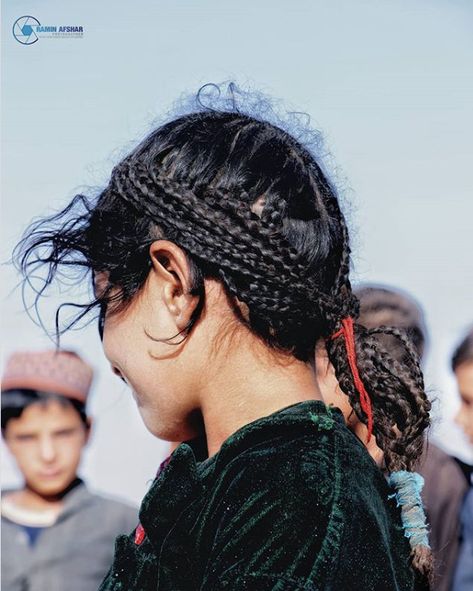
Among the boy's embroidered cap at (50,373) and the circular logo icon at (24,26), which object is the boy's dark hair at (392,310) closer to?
the boy's embroidered cap at (50,373)

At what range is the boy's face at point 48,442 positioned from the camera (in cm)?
306

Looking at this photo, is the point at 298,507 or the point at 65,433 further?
the point at 65,433

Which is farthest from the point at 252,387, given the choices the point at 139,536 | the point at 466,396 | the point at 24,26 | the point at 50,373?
the point at 466,396

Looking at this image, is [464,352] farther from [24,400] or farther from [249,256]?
[249,256]

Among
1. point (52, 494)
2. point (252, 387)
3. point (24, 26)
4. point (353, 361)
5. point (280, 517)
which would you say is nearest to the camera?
point (280, 517)

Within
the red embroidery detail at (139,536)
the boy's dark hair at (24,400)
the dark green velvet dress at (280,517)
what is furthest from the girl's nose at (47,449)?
the dark green velvet dress at (280,517)

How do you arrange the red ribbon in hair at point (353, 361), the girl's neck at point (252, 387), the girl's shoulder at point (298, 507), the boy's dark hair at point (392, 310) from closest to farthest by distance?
the girl's shoulder at point (298, 507), the girl's neck at point (252, 387), the red ribbon in hair at point (353, 361), the boy's dark hair at point (392, 310)

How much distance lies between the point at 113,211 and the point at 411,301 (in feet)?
5.94

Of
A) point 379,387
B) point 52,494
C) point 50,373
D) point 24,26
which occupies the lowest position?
point 52,494

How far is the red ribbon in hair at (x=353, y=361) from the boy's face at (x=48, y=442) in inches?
78.1

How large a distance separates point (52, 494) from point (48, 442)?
171mm

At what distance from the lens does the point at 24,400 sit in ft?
10.1

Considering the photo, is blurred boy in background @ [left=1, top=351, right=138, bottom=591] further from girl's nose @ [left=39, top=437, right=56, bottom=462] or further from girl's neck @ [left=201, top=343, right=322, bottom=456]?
girl's neck @ [left=201, top=343, right=322, bottom=456]

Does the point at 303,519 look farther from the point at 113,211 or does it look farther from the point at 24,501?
the point at 24,501
